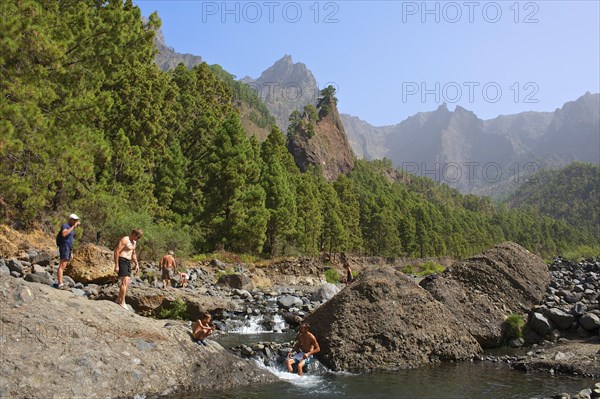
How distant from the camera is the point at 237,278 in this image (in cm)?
2628

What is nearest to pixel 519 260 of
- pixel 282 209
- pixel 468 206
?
pixel 282 209

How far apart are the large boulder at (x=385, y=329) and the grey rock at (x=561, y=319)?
139 inches

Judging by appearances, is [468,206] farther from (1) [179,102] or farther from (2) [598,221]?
(1) [179,102]

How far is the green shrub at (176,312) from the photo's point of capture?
15.2 meters

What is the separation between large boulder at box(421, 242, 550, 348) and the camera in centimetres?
1405

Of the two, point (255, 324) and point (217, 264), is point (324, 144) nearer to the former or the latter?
point (217, 264)

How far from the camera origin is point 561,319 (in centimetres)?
1429

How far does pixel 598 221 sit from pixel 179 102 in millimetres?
197467

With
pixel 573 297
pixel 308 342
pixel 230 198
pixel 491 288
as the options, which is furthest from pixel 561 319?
pixel 230 198

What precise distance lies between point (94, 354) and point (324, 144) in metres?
131

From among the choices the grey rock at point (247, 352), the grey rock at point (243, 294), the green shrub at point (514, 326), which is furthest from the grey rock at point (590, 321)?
the grey rock at point (243, 294)

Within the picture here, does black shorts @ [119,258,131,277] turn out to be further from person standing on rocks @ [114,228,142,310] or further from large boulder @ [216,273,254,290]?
large boulder @ [216,273,254,290]

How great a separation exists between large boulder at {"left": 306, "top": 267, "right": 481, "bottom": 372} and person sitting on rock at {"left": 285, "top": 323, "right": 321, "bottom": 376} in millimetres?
315

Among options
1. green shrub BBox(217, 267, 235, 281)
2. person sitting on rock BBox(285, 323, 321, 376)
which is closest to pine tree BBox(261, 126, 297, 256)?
green shrub BBox(217, 267, 235, 281)
